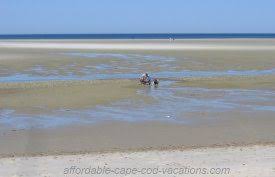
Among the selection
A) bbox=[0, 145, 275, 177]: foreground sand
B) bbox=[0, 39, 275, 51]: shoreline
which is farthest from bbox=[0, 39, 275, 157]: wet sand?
bbox=[0, 39, 275, 51]: shoreline

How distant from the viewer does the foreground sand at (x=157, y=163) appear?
29.0ft

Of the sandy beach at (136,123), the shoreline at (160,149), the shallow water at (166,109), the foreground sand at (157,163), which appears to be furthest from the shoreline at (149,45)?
the foreground sand at (157,163)

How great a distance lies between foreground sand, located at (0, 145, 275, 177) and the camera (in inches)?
348

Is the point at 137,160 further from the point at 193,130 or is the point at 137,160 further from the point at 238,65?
the point at 238,65

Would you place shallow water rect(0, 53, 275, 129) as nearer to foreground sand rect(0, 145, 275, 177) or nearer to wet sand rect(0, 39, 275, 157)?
wet sand rect(0, 39, 275, 157)

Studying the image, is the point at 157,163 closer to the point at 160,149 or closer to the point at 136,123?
the point at 160,149

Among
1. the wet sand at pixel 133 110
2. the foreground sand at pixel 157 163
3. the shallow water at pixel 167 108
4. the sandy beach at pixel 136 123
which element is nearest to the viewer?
the foreground sand at pixel 157 163

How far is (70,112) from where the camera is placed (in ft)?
52.7

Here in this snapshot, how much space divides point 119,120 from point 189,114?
2.12 metres

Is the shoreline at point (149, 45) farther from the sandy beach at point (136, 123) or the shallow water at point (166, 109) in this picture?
the shallow water at point (166, 109)

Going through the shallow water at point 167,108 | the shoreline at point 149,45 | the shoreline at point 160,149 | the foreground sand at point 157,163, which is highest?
the foreground sand at point 157,163

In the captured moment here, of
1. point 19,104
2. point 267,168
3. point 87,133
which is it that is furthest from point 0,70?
point 267,168

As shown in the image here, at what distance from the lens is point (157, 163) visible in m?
9.48

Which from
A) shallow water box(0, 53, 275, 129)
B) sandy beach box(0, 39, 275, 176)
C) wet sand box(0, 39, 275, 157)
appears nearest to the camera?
sandy beach box(0, 39, 275, 176)
